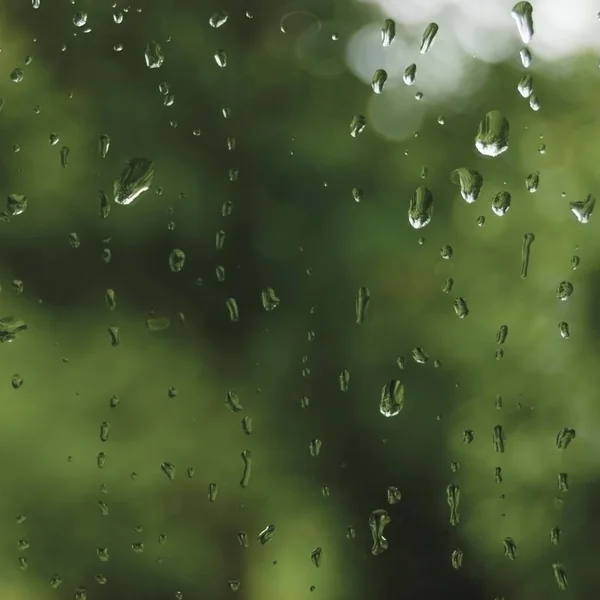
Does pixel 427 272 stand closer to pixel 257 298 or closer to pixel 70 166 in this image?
pixel 257 298

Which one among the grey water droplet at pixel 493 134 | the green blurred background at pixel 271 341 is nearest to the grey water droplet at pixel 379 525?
the green blurred background at pixel 271 341

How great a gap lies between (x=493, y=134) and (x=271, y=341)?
1.35 ft

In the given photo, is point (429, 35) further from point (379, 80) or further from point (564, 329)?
point (564, 329)

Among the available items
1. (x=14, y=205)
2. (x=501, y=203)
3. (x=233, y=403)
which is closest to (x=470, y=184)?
(x=501, y=203)

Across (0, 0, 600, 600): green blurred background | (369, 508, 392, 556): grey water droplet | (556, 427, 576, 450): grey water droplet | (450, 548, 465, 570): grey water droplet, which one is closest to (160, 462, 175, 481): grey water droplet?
(0, 0, 600, 600): green blurred background

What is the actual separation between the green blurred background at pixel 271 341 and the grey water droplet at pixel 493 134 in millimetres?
74

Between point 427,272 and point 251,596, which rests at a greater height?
point 427,272

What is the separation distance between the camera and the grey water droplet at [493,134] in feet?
2.37

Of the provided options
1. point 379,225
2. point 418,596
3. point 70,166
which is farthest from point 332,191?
point 418,596

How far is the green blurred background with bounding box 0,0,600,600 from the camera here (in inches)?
30.6

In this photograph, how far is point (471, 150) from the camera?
908 millimetres

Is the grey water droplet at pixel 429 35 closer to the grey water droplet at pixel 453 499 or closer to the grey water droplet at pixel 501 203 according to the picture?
the grey water droplet at pixel 501 203

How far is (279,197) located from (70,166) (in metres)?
0.27

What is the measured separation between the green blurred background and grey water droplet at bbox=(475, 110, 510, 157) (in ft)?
0.24
